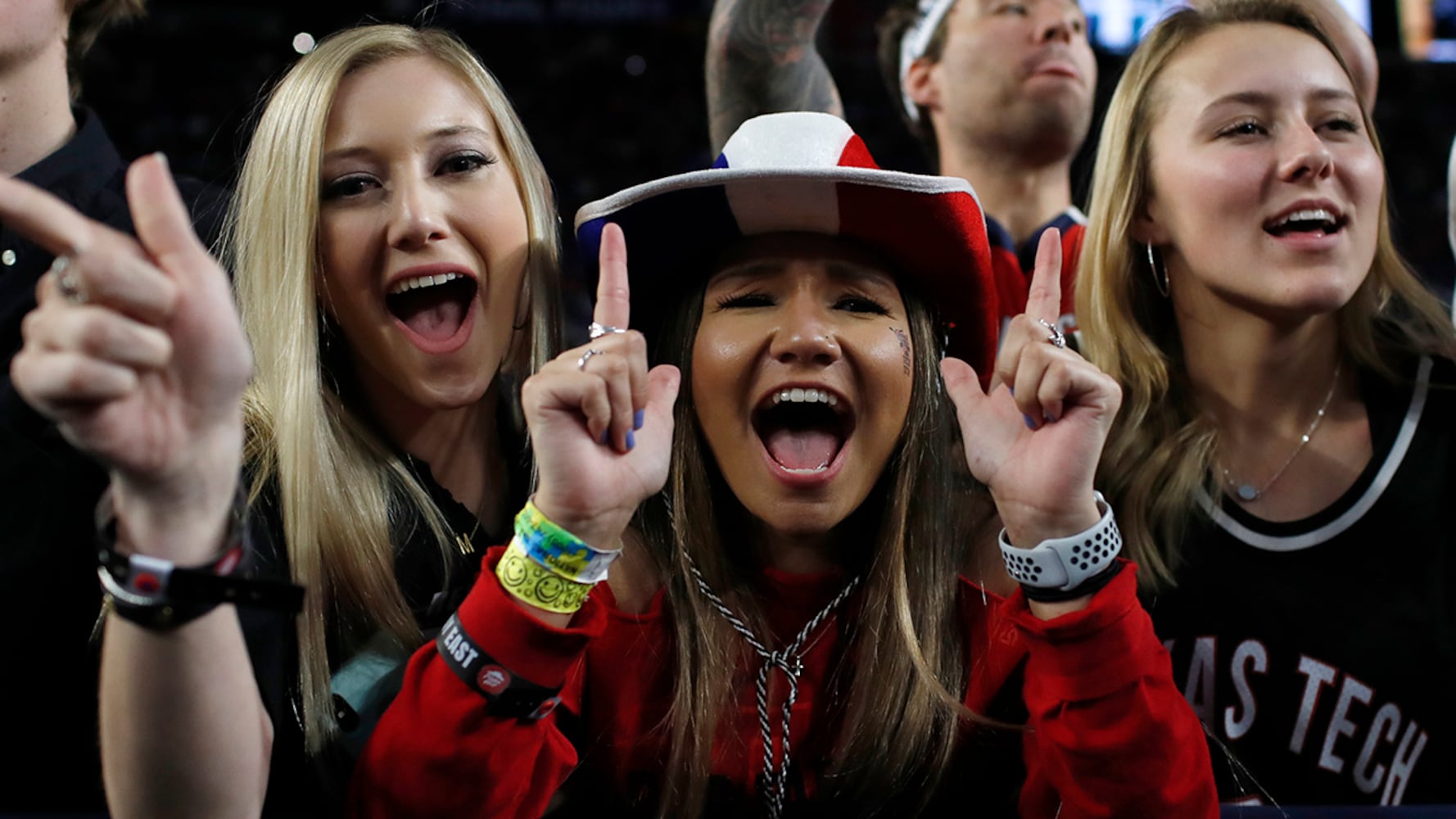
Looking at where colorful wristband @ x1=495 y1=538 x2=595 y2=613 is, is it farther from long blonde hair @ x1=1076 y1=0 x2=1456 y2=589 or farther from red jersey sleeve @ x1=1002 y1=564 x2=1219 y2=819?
long blonde hair @ x1=1076 y1=0 x2=1456 y2=589

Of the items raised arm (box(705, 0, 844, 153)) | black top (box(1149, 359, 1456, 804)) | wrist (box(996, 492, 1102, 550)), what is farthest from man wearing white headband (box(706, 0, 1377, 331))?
wrist (box(996, 492, 1102, 550))

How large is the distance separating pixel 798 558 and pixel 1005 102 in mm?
1555

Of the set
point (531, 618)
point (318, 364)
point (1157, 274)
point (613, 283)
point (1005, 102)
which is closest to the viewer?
point (531, 618)

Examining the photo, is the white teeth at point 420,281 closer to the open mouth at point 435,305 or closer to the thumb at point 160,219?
the open mouth at point 435,305

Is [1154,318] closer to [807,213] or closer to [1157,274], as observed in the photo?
[1157,274]

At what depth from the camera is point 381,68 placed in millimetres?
1778

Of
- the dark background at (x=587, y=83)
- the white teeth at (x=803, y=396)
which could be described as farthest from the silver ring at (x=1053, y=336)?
the dark background at (x=587, y=83)

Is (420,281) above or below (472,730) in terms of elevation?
above

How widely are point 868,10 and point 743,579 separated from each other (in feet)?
28.6

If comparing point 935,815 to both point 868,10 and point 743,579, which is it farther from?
point 868,10

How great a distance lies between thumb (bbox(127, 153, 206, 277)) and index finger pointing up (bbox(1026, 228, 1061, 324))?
0.84m

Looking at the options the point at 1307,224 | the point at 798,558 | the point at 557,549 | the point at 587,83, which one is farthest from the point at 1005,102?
the point at 587,83

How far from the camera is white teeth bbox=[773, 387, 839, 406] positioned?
4.95 feet

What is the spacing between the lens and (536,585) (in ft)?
4.28
